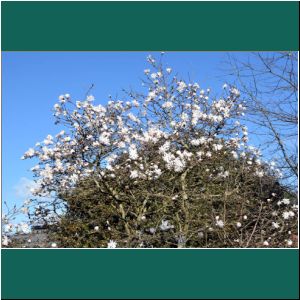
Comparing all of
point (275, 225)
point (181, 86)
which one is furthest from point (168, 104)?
point (275, 225)

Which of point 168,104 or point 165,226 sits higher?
point 168,104

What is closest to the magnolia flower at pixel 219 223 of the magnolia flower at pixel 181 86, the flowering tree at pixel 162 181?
the flowering tree at pixel 162 181

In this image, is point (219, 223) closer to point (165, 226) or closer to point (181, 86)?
point (165, 226)

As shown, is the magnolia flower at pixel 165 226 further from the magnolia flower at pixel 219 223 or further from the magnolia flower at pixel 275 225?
the magnolia flower at pixel 275 225

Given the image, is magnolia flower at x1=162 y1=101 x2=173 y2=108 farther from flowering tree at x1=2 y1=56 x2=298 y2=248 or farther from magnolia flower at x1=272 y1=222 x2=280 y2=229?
magnolia flower at x1=272 y1=222 x2=280 y2=229

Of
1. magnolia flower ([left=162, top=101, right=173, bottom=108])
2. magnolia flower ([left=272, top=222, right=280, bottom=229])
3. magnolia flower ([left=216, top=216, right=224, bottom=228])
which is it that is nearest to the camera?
magnolia flower ([left=216, top=216, right=224, bottom=228])

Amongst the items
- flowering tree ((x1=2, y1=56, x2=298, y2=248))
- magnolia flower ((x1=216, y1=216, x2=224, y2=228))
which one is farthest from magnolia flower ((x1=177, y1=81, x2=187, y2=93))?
magnolia flower ((x1=216, y1=216, x2=224, y2=228))

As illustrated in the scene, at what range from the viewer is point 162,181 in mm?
5484

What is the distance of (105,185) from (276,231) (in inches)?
81.0

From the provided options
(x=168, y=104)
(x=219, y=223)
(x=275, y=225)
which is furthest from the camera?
(x=168, y=104)

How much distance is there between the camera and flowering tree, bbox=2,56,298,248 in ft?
17.1

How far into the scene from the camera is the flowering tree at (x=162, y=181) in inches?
205

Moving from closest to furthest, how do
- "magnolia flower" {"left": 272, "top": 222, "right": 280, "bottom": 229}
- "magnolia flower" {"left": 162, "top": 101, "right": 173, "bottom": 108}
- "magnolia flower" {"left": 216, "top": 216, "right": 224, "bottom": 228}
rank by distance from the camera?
"magnolia flower" {"left": 216, "top": 216, "right": 224, "bottom": 228} → "magnolia flower" {"left": 272, "top": 222, "right": 280, "bottom": 229} → "magnolia flower" {"left": 162, "top": 101, "right": 173, "bottom": 108}

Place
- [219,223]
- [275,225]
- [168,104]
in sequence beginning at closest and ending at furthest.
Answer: [219,223]
[275,225]
[168,104]
